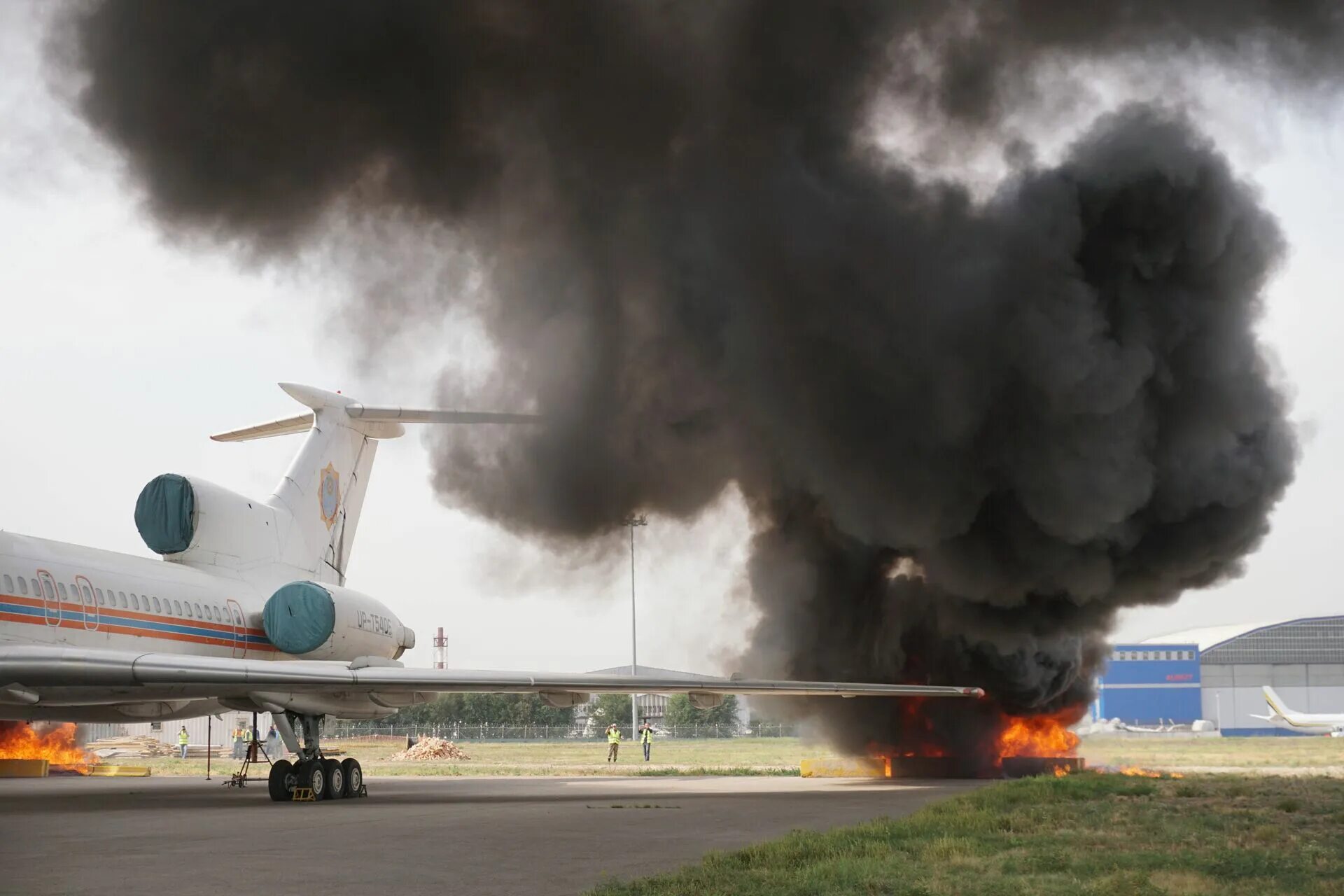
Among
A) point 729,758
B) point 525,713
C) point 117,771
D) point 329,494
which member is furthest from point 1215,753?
point 525,713

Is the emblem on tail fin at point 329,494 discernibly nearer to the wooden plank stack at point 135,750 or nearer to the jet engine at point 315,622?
the jet engine at point 315,622

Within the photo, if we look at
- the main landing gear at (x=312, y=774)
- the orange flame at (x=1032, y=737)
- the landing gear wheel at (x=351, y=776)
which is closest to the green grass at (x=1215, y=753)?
the orange flame at (x=1032, y=737)

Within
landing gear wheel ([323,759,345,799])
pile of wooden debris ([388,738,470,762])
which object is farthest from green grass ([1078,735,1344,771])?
pile of wooden debris ([388,738,470,762])

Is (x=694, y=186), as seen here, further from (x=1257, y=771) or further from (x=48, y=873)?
(x=1257, y=771)

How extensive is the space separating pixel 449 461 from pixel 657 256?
668 cm

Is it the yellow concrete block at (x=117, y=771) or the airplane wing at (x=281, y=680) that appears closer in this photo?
the airplane wing at (x=281, y=680)

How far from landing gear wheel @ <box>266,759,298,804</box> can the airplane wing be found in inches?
43.9

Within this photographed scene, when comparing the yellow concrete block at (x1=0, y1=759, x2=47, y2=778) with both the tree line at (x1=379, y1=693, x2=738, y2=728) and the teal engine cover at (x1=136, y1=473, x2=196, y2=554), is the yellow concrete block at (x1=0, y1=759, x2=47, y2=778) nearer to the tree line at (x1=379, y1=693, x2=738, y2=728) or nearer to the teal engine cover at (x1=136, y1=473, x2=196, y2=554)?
the teal engine cover at (x1=136, y1=473, x2=196, y2=554)

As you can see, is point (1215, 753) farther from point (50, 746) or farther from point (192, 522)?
point (50, 746)

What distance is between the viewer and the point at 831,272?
2364cm

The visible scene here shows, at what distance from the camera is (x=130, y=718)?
75.2 ft

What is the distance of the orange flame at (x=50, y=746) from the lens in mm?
36156

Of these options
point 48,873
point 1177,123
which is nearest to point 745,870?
point 48,873

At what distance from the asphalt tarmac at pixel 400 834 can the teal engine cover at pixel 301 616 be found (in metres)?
2.94
